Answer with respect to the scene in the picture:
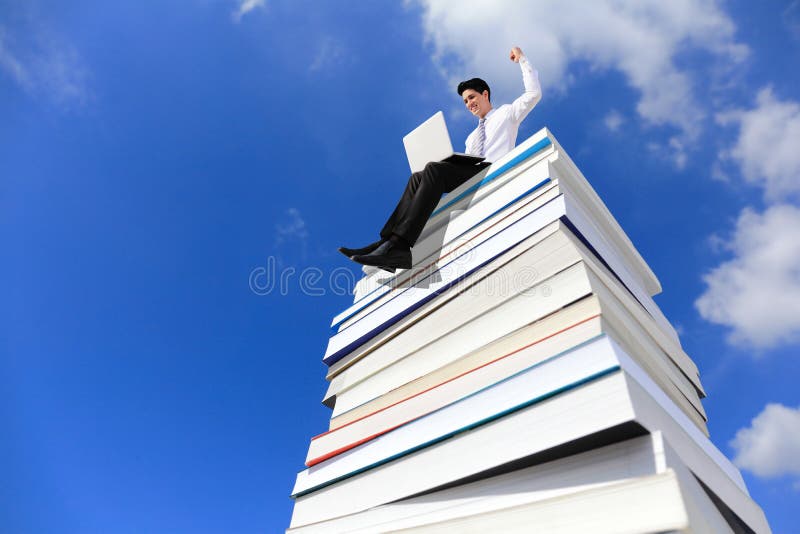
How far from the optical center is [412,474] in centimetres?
98

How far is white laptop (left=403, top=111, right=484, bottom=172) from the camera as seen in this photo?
6.45 ft

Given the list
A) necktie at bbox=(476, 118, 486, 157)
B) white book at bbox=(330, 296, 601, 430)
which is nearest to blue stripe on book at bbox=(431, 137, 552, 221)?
necktie at bbox=(476, 118, 486, 157)

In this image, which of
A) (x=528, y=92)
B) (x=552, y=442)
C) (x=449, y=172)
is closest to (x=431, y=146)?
(x=449, y=172)

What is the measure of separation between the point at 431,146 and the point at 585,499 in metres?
1.65

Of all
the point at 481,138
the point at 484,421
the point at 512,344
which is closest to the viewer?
the point at 484,421

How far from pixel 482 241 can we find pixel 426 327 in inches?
13.3

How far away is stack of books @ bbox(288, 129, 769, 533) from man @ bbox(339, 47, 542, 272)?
0.11 m

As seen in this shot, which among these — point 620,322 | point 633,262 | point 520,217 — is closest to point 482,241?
point 520,217

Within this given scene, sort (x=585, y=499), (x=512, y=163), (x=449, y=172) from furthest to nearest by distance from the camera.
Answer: (x=449, y=172), (x=512, y=163), (x=585, y=499)

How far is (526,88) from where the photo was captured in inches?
92.4

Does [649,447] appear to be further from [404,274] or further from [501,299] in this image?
[404,274]

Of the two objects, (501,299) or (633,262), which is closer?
(501,299)

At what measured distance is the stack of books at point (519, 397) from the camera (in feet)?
2.35

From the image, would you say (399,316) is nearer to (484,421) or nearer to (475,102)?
(484,421)
